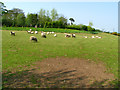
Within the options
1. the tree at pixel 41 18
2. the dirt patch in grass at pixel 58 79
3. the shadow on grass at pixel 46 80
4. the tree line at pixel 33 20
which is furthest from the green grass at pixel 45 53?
the tree at pixel 41 18

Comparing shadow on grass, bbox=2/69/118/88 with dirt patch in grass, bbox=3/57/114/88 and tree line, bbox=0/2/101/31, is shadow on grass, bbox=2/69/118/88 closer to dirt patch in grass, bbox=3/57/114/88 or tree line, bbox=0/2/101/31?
dirt patch in grass, bbox=3/57/114/88

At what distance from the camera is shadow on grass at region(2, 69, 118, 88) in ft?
19.9

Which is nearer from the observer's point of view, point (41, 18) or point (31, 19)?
point (31, 19)

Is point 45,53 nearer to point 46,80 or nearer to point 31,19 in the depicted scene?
point 46,80

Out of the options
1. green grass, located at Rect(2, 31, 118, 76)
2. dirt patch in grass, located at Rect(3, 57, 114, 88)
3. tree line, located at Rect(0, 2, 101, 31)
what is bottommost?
dirt patch in grass, located at Rect(3, 57, 114, 88)

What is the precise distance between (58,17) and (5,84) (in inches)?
3220

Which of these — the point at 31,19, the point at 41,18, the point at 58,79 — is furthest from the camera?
the point at 41,18

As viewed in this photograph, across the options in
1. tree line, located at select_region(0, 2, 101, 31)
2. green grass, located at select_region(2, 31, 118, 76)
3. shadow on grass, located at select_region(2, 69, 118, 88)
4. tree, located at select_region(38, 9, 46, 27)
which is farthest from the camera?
tree, located at select_region(38, 9, 46, 27)

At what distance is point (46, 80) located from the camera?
6727 mm

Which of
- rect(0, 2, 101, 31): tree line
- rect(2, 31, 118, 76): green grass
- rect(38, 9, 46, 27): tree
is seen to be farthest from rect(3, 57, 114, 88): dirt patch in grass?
rect(38, 9, 46, 27): tree

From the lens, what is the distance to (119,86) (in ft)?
20.4

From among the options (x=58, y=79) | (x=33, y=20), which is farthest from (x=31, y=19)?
(x=58, y=79)

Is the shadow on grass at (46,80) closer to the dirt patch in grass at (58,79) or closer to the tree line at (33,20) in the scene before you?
the dirt patch in grass at (58,79)

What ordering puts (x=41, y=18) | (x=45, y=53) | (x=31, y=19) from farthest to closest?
(x=41, y=18) < (x=31, y=19) < (x=45, y=53)
